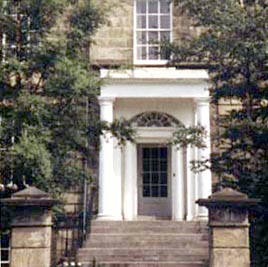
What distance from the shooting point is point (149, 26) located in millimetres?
19750

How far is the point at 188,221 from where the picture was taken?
1728 centimetres

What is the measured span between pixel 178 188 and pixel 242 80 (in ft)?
19.6

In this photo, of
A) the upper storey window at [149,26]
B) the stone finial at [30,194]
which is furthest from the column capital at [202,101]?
the stone finial at [30,194]

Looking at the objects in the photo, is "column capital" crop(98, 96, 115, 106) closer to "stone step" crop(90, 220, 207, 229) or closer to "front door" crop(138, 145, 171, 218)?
"front door" crop(138, 145, 171, 218)

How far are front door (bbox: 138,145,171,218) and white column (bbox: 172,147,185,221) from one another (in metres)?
0.61

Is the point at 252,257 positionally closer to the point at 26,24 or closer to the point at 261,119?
the point at 261,119

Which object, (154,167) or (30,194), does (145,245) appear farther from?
(30,194)

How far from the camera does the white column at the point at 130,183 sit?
18562 millimetres

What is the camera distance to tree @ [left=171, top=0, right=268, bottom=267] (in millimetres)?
12438

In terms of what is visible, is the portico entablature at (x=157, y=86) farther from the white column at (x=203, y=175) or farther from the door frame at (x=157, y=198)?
the door frame at (x=157, y=198)

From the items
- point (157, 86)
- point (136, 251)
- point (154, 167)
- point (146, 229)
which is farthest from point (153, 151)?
point (136, 251)

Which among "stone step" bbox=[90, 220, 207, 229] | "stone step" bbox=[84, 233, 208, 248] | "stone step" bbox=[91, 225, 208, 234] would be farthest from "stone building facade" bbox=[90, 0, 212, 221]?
"stone step" bbox=[84, 233, 208, 248]

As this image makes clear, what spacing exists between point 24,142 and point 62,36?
2941mm

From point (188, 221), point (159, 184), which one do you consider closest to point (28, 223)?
point (188, 221)
